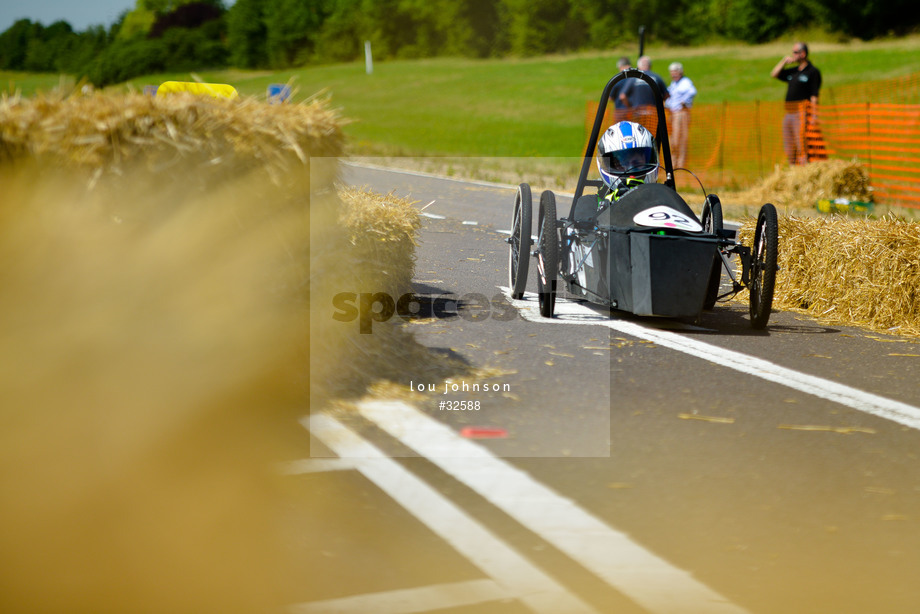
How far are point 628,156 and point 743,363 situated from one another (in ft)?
6.79

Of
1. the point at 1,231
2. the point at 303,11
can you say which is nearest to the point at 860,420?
the point at 1,231

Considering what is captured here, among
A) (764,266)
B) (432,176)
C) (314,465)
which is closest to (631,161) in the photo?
(764,266)

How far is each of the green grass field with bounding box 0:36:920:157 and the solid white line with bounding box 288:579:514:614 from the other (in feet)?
80.7

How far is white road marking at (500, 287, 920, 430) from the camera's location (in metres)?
5.61

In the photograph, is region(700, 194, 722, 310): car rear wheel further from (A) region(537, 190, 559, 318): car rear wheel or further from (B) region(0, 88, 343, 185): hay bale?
(B) region(0, 88, 343, 185): hay bale

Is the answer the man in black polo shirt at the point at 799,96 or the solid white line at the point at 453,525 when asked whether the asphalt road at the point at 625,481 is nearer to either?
the solid white line at the point at 453,525

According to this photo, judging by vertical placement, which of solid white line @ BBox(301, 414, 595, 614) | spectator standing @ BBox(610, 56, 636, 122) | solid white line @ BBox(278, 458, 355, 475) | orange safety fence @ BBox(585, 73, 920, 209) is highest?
spectator standing @ BBox(610, 56, 636, 122)

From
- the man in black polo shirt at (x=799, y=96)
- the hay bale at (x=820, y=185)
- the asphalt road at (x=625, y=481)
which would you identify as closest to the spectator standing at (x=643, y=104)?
the man in black polo shirt at (x=799, y=96)

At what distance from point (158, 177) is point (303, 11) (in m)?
120

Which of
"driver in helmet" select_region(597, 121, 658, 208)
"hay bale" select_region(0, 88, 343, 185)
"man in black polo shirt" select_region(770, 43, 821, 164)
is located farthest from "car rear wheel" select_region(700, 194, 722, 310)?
"man in black polo shirt" select_region(770, 43, 821, 164)

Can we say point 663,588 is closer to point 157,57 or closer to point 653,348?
point 653,348

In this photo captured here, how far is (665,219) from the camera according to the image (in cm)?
707

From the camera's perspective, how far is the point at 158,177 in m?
4.76

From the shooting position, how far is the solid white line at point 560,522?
11.0ft
